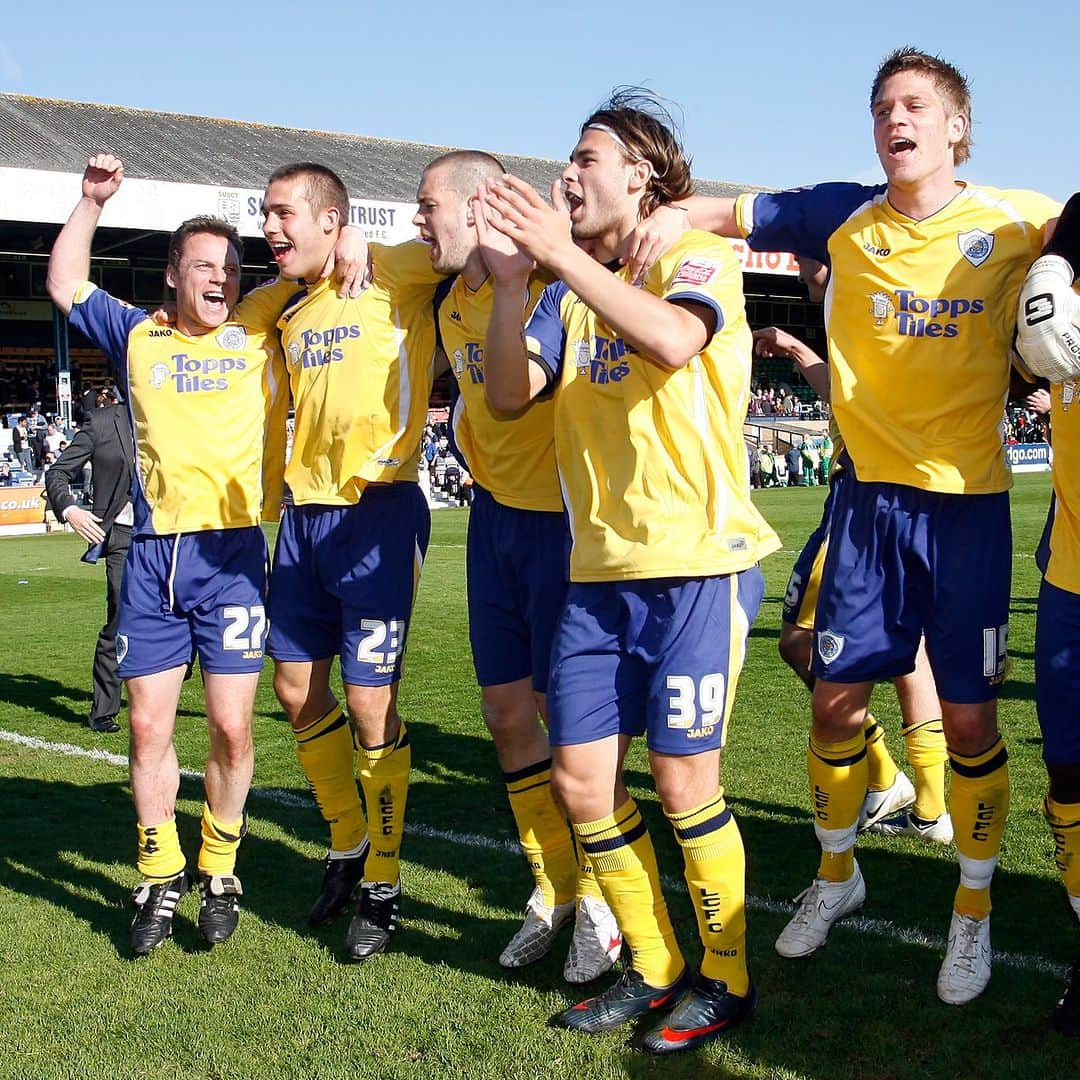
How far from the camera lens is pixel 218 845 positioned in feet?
15.0

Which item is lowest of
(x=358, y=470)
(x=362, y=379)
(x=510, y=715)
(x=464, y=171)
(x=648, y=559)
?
(x=510, y=715)

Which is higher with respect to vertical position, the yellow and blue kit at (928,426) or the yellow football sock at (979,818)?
the yellow and blue kit at (928,426)

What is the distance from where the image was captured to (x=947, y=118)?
3.68m

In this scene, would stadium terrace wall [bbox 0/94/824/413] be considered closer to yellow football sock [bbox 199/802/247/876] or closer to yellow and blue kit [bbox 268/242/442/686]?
Answer: yellow and blue kit [bbox 268/242/442/686]

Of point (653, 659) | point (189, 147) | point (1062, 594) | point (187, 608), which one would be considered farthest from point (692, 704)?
point (189, 147)

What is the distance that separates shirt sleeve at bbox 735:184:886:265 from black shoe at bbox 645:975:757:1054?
2.26 m

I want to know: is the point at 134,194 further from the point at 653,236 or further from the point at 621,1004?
the point at 621,1004

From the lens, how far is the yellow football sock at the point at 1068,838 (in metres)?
3.53

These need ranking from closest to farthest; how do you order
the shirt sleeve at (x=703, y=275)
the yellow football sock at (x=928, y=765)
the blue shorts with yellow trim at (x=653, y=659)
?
1. the shirt sleeve at (x=703, y=275)
2. the blue shorts with yellow trim at (x=653, y=659)
3. the yellow football sock at (x=928, y=765)

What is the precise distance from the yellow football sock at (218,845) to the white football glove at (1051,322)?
10.5 ft

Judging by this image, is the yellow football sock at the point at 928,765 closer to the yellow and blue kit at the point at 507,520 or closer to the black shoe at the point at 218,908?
the yellow and blue kit at the point at 507,520

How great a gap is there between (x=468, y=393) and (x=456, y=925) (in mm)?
1917

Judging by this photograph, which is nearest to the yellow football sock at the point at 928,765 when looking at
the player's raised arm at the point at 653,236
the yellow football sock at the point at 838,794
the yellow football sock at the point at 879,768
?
the yellow football sock at the point at 879,768

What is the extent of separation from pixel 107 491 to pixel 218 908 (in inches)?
197
